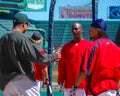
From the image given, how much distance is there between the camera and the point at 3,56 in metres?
6.30

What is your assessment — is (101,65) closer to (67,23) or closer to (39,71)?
(39,71)

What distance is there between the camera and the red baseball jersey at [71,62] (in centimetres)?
796

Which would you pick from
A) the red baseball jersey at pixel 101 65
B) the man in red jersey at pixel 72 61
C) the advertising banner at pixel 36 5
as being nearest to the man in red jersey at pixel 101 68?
the red baseball jersey at pixel 101 65

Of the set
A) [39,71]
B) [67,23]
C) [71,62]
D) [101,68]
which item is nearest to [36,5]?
[67,23]

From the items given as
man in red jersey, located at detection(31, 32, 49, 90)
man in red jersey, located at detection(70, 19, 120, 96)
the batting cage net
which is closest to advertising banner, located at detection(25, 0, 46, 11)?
the batting cage net

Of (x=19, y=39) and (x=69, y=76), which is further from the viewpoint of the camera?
(x=69, y=76)

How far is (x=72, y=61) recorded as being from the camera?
799 cm

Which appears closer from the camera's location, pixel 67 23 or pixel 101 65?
pixel 101 65

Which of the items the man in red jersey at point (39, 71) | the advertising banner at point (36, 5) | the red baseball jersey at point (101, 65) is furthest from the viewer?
the advertising banner at point (36, 5)

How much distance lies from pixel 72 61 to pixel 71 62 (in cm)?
3

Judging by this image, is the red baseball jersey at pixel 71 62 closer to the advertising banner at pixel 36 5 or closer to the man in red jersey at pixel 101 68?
the man in red jersey at pixel 101 68

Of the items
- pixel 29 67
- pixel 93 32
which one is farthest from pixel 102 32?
pixel 29 67

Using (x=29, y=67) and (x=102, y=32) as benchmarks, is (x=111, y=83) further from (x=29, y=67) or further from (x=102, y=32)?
(x=29, y=67)

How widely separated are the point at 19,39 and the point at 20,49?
14 cm
